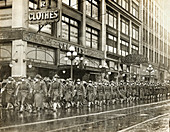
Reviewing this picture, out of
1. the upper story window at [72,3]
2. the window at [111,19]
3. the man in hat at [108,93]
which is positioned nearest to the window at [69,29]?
the upper story window at [72,3]

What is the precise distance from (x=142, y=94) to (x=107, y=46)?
10.1m

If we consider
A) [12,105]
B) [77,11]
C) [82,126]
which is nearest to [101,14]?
[77,11]

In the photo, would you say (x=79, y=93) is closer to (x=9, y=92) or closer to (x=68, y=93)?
(x=68, y=93)

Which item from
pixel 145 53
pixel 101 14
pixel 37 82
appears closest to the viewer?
pixel 37 82

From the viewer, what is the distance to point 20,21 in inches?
870

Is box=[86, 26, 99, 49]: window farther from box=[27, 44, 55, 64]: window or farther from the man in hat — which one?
the man in hat

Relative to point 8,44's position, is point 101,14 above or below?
above

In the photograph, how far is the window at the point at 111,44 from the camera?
39603 millimetres

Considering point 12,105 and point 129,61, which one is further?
point 129,61

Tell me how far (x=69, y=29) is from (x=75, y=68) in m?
4.64

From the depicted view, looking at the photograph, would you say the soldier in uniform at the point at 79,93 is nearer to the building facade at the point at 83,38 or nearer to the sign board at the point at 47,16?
the building facade at the point at 83,38

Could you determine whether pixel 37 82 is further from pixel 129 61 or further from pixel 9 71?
pixel 129 61

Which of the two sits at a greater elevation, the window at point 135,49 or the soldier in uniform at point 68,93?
the window at point 135,49


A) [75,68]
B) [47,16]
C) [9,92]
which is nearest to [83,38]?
[75,68]
